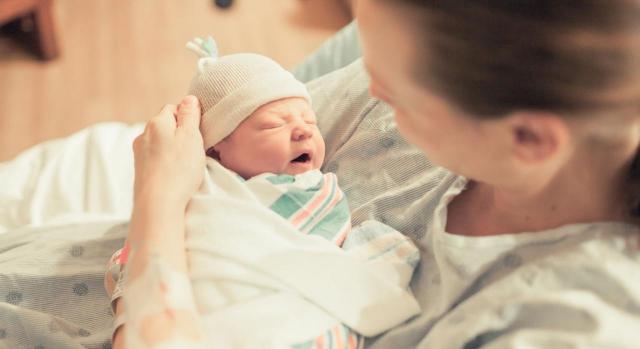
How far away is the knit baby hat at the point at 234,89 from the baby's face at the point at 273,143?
0.01 m

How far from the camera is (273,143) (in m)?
1.02

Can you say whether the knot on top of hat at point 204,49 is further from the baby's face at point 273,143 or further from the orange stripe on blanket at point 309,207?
the orange stripe on blanket at point 309,207

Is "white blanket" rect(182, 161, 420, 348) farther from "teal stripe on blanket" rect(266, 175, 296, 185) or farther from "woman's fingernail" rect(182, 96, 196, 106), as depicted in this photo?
"woman's fingernail" rect(182, 96, 196, 106)

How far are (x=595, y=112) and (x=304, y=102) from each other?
22.7 inches

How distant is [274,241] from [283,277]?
0.18ft

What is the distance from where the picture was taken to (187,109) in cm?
105

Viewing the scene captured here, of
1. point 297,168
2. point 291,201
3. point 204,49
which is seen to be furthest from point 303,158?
point 204,49

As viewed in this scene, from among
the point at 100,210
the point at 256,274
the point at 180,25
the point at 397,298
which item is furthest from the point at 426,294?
the point at 180,25

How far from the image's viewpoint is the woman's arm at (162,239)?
0.75 metres

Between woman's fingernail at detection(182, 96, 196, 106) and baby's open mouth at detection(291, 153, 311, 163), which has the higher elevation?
woman's fingernail at detection(182, 96, 196, 106)

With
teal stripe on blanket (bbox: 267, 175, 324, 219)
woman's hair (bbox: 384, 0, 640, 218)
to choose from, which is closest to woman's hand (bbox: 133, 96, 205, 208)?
teal stripe on blanket (bbox: 267, 175, 324, 219)

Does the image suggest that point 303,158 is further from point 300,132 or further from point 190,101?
point 190,101

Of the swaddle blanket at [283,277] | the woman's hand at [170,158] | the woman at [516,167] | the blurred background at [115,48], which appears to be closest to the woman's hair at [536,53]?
the woman at [516,167]

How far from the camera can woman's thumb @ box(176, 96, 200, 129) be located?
102 centimetres
